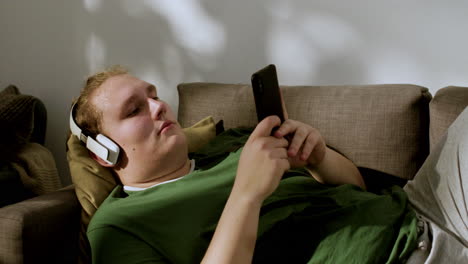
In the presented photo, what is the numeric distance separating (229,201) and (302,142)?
0.83 feet

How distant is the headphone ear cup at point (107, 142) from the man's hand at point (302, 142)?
1.44 feet

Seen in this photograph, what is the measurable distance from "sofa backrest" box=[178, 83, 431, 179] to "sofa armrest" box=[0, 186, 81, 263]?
0.65 m

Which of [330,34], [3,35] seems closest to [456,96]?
[330,34]

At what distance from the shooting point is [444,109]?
4.53ft

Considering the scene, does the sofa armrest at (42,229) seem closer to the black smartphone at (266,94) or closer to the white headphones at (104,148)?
the white headphones at (104,148)

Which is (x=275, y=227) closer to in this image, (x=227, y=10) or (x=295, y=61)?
(x=295, y=61)

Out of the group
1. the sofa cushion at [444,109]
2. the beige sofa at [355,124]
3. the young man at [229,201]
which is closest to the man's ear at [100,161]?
the young man at [229,201]

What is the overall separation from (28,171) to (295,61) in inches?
43.6

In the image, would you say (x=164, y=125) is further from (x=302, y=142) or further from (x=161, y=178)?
(x=302, y=142)

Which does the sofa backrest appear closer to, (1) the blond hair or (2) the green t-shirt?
(2) the green t-shirt

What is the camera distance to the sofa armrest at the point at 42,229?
1098mm

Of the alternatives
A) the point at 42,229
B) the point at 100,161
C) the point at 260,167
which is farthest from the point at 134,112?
the point at 260,167

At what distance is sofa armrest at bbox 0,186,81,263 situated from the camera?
1.10 metres

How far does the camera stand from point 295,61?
6.23 feet
